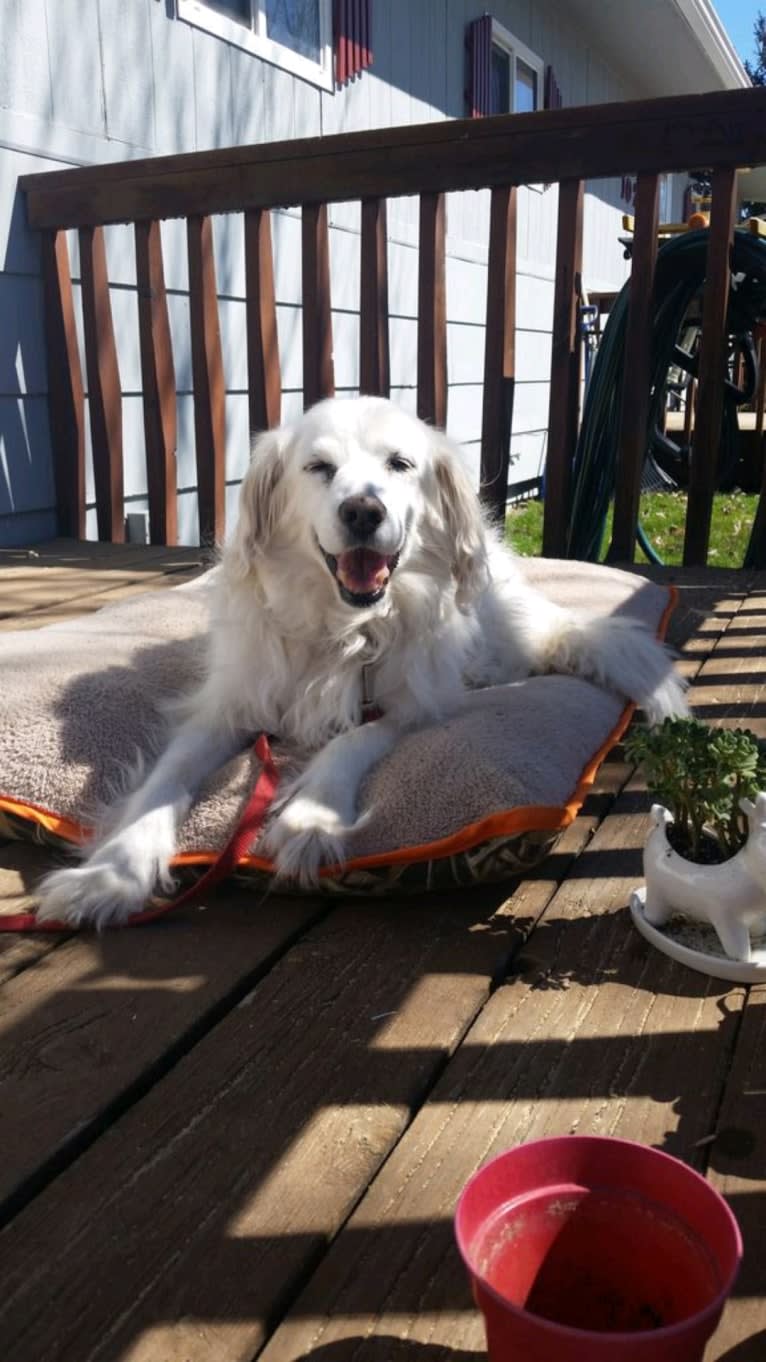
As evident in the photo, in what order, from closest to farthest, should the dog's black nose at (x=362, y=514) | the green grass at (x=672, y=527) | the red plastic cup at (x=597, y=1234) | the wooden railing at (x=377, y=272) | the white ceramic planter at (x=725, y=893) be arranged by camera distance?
the red plastic cup at (x=597, y=1234) < the white ceramic planter at (x=725, y=893) < the dog's black nose at (x=362, y=514) < the wooden railing at (x=377, y=272) < the green grass at (x=672, y=527)

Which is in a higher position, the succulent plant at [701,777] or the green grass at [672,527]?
the succulent plant at [701,777]

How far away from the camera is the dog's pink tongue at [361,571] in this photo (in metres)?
2.39

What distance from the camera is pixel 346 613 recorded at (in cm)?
253

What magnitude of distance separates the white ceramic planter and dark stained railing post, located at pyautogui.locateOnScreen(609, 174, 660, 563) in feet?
8.76

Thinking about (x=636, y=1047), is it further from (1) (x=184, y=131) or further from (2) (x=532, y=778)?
(1) (x=184, y=131)

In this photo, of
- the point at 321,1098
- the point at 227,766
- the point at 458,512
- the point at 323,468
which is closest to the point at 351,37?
the point at 458,512

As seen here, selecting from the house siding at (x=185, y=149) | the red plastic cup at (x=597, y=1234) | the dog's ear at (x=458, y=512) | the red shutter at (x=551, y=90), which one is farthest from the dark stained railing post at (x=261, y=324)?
the red shutter at (x=551, y=90)

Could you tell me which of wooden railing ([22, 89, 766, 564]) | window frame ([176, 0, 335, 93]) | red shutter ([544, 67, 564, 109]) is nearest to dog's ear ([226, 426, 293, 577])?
wooden railing ([22, 89, 766, 564])

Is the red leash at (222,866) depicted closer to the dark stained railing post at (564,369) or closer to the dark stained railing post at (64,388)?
the dark stained railing post at (564,369)

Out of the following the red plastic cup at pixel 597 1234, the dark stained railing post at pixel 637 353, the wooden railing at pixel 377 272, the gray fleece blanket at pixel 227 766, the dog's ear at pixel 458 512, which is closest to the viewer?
the red plastic cup at pixel 597 1234

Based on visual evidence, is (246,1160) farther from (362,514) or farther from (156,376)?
(156,376)

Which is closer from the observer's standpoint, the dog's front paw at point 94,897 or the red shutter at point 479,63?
the dog's front paw at point 94,897

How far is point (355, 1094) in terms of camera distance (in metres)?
1.42

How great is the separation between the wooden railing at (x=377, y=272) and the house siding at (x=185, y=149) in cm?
16
